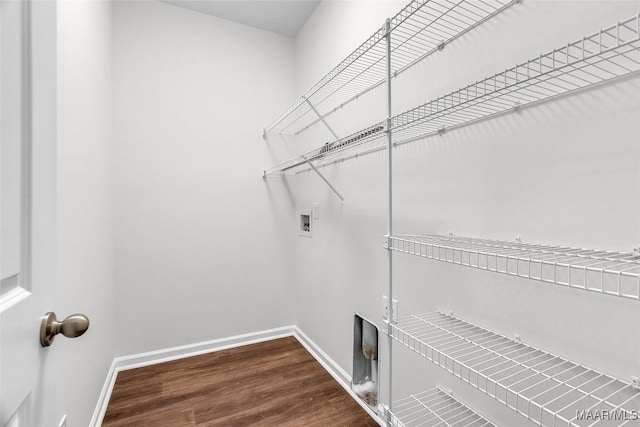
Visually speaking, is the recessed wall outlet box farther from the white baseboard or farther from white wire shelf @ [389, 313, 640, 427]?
white wire shelf @ [389, 313, 640, 427]

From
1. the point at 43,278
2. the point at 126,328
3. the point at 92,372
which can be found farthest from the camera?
the point at 126,328

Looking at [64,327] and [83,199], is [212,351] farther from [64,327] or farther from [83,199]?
[64,327]

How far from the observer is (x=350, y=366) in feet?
6.18

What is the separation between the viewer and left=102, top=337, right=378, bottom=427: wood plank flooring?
5.40ft

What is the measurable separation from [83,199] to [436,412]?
1.82 m

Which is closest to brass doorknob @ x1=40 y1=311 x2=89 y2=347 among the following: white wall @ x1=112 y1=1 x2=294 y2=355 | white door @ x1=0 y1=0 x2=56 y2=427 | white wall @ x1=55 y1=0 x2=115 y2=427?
white door @ x1=0 y1=0 x2=56 y2=427

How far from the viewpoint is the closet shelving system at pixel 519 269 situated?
691mm

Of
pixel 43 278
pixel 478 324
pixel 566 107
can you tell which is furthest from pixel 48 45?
pixel 478 324

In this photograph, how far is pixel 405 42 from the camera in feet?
3.79

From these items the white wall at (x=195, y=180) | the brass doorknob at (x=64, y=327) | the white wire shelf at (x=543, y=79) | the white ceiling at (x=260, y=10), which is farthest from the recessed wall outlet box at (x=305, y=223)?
the brass doorknob at (x=64, y=327)

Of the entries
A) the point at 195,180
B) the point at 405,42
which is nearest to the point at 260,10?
the point at 195,180

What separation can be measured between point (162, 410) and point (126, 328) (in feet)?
2.46

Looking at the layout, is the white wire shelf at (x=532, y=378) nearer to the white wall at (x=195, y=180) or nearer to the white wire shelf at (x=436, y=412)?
the white wire shelf at (x=436, y=412)

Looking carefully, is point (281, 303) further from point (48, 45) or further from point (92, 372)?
point (48, 45)
